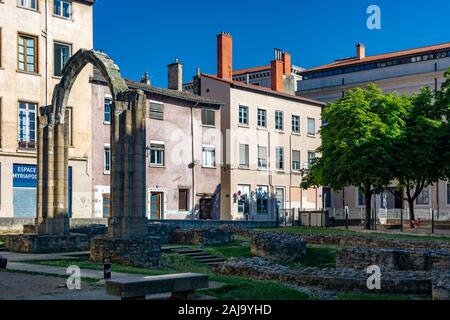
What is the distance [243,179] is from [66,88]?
3116 centimetres

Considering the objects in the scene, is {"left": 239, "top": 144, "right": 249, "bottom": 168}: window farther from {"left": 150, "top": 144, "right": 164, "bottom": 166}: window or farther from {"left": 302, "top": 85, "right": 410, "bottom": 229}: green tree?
{"left": 302, "top": 85, "right": 410, "bottom": 229}: green tree

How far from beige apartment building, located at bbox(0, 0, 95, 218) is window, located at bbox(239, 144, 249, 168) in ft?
54.8

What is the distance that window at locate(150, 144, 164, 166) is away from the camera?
52781mm

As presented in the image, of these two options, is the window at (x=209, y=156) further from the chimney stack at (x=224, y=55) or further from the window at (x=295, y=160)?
the window at (x=295, y=160)

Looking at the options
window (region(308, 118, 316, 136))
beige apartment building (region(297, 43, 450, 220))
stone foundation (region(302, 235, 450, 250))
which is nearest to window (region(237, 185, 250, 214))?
beige apartment building (region(297, 43, 450, 220))

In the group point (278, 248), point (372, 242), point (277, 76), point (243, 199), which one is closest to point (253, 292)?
point (278, 248)

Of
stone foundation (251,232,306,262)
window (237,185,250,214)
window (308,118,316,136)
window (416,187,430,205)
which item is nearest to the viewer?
stone foundation (251,232,306,262)

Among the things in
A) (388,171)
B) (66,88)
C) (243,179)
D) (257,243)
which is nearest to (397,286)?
(257,243)

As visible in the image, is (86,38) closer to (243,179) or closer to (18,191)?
(18,191)

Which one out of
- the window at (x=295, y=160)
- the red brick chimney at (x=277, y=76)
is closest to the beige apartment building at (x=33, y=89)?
the red brick chimney at (x=277, y=76)

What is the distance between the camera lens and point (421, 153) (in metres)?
45.4

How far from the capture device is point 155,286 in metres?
13.3

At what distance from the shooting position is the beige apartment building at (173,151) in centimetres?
4891

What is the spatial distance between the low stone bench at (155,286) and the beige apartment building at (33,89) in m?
31.5
